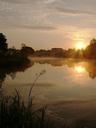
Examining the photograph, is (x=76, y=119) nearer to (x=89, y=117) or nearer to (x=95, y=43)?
(x=89, y=117)

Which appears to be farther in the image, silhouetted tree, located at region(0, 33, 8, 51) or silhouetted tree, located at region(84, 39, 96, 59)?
silhouetted tree, located at region(84, 39, 96, 59)

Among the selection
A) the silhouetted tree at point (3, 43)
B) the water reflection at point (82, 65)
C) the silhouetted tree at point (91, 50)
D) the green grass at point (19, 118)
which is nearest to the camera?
the green grass at point (19, 118)

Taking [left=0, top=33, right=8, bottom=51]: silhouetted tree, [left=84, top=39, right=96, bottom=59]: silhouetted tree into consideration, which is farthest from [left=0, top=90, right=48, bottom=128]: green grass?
[left=84, top=39, right=96, bottom=59]: silhouetted tree

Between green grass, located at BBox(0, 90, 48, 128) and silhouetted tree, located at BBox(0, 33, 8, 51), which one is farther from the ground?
silhouetted tree, located at BBox(0, 33, 8, 51)

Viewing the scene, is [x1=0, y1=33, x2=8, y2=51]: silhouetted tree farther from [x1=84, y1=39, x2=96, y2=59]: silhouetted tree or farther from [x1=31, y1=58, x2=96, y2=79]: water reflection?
[x1=84, y1=39, x2=96, y2=59]: silhouetted tree

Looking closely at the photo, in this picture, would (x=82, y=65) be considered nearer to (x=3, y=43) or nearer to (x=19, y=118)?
(x=3, y=43)

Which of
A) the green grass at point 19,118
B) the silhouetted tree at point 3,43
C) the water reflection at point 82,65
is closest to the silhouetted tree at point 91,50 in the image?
the water reflection at point 82,65

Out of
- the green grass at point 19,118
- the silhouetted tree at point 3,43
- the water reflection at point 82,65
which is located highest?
the silhouetted tree at point 3,43

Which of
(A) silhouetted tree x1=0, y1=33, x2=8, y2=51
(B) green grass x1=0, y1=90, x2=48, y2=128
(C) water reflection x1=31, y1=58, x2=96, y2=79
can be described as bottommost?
(C) water reflection x1=31, y1=58, x2=96, y2=79

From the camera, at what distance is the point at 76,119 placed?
1443cm

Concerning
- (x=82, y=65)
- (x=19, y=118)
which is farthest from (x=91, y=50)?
(x=19, y=118)

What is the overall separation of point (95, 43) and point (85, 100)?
354 feet

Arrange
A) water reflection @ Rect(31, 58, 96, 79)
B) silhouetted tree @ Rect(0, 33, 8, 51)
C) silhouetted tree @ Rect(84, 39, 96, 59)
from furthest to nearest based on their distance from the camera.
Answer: silhouetted tree @ Rect(84, 39, 96, 59) < silhouetted tree @ Rect(0, 33, 8, 51) < water reflection @ Rect(31, 58, 96, 79)

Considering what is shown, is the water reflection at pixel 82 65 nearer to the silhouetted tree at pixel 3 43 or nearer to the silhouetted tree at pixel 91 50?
the silhouetted tree at pixel 3 43
